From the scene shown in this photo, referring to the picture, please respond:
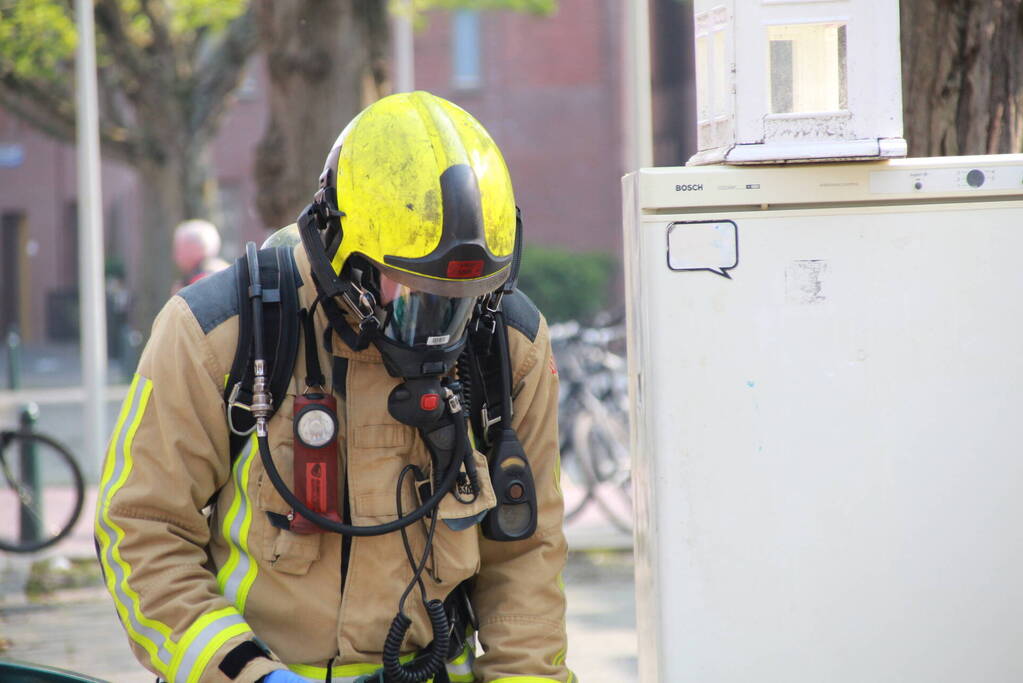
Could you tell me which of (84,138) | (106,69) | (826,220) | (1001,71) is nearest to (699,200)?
(826,220)

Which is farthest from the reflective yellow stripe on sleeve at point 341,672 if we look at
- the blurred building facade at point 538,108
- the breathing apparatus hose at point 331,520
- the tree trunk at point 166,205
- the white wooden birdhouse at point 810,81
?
the blurred building facade at point 538,108

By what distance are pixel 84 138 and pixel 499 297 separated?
28.6ft

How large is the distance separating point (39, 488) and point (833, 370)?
22.2ft

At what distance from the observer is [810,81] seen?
2545mm

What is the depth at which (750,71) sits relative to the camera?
2.50m

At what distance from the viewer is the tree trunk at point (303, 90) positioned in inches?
295

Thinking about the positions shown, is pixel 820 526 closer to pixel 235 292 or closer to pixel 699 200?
pixel 699 200

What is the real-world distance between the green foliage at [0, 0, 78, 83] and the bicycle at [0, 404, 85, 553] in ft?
23.9

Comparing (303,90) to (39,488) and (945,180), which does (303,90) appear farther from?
(945,180)

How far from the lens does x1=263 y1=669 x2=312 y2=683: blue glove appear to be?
2.16 metres

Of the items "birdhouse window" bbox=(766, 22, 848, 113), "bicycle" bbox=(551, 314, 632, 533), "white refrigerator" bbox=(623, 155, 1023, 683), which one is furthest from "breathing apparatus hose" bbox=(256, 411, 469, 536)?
"bicycle" bbox=(551, 314, 632, 533)

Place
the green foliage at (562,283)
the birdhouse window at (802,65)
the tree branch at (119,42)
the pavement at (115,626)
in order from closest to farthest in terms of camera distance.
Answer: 1. the birdhouse window at (802,65)
2. the pavement at (115,626)
3. the tree branch at (119,42)
4. the green foliage at (562,283)

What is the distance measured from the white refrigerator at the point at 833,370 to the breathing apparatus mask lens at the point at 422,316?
420 mm

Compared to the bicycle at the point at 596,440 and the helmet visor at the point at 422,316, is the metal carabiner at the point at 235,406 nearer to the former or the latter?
the helmet visor at the point at 422,316
